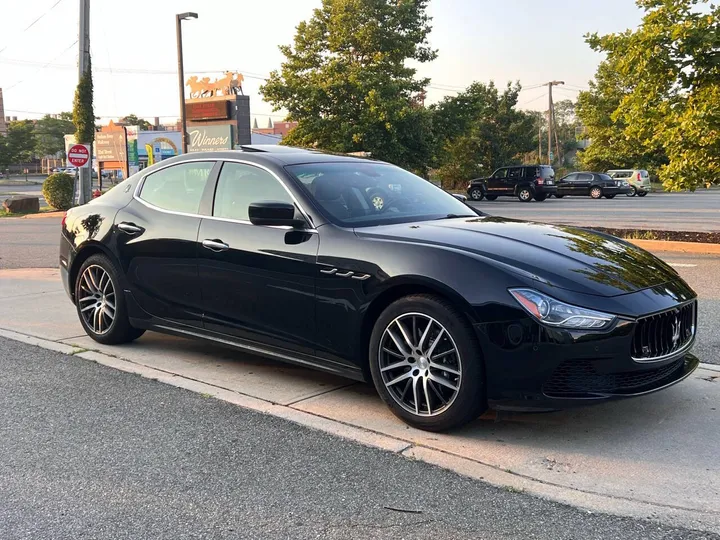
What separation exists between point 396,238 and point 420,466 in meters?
1.32

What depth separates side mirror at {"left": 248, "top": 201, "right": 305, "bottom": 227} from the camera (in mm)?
4320

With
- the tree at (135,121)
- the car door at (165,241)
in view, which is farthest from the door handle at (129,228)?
the tree at (135,121)

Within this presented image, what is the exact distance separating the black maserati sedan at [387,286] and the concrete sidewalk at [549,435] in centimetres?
24

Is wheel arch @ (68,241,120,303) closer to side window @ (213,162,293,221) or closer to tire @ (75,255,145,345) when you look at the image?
tire @ (75,255,145,345)

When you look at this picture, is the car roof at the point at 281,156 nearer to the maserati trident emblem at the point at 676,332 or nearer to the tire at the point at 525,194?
the maserati trident emblem at the point at 676,332

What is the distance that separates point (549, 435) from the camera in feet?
12.5

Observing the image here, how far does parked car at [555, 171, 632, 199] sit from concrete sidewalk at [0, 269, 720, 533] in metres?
34.6

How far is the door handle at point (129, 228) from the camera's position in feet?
17.7

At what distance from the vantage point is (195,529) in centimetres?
287

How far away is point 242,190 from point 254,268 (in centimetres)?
70

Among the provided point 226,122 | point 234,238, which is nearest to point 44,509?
point 234,238

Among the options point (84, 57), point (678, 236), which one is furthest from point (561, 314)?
point (84, 57)

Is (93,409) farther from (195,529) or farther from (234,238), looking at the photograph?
(195,529)

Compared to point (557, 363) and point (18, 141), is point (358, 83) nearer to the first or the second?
point (557, 363)
